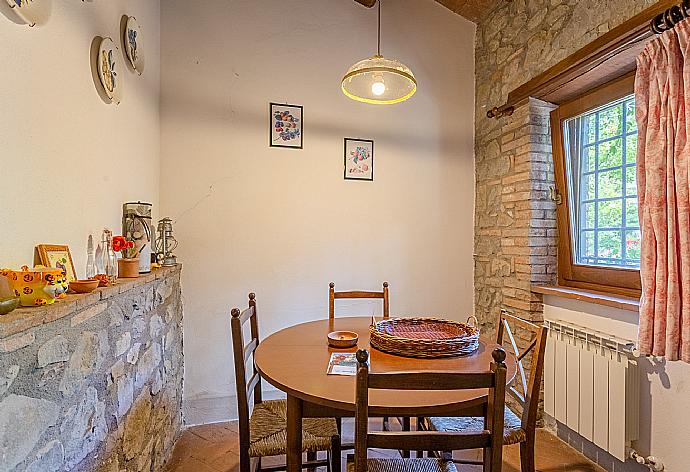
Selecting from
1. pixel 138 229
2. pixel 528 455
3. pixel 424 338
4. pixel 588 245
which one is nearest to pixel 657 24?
pixel 588 245

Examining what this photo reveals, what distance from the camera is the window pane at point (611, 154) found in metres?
2.32

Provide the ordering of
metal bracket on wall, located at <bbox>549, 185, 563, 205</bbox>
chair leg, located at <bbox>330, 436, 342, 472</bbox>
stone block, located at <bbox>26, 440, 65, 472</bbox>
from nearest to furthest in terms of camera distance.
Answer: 1. stone block, located at <bbox>26, 440, 65, 472</bbox>
2. chair leg, located at <bbox>330, 436, 342, 472</bbox>
3. metal bracket on wall, located at <bbox>549, 185, 563, 205</bbox>

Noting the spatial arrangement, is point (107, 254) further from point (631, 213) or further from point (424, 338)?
point (631, 213)

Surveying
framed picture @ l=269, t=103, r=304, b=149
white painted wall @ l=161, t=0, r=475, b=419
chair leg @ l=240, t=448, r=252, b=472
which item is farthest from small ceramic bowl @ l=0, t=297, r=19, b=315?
framed picture @ l=269, t=103, r=304, b=149

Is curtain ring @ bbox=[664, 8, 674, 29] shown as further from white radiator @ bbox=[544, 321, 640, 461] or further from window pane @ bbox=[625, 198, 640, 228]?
white radiator @ bbox=[544, 321, 640, 461]

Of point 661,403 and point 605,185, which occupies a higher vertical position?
point 605,185

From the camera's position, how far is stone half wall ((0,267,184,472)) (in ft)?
3.18

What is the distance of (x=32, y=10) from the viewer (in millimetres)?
1229

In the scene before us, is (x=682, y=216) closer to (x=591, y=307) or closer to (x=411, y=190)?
(x=591, y=307)

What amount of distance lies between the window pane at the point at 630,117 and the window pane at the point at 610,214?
0.39 meters

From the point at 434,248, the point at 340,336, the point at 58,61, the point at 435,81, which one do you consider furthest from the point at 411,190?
the point at 58,61

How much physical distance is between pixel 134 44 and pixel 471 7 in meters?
2.46

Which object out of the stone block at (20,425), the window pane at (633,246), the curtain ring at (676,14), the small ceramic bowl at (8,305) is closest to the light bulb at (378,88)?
the curtain ring at (676,14)

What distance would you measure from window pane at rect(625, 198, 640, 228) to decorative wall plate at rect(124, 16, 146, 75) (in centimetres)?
271
